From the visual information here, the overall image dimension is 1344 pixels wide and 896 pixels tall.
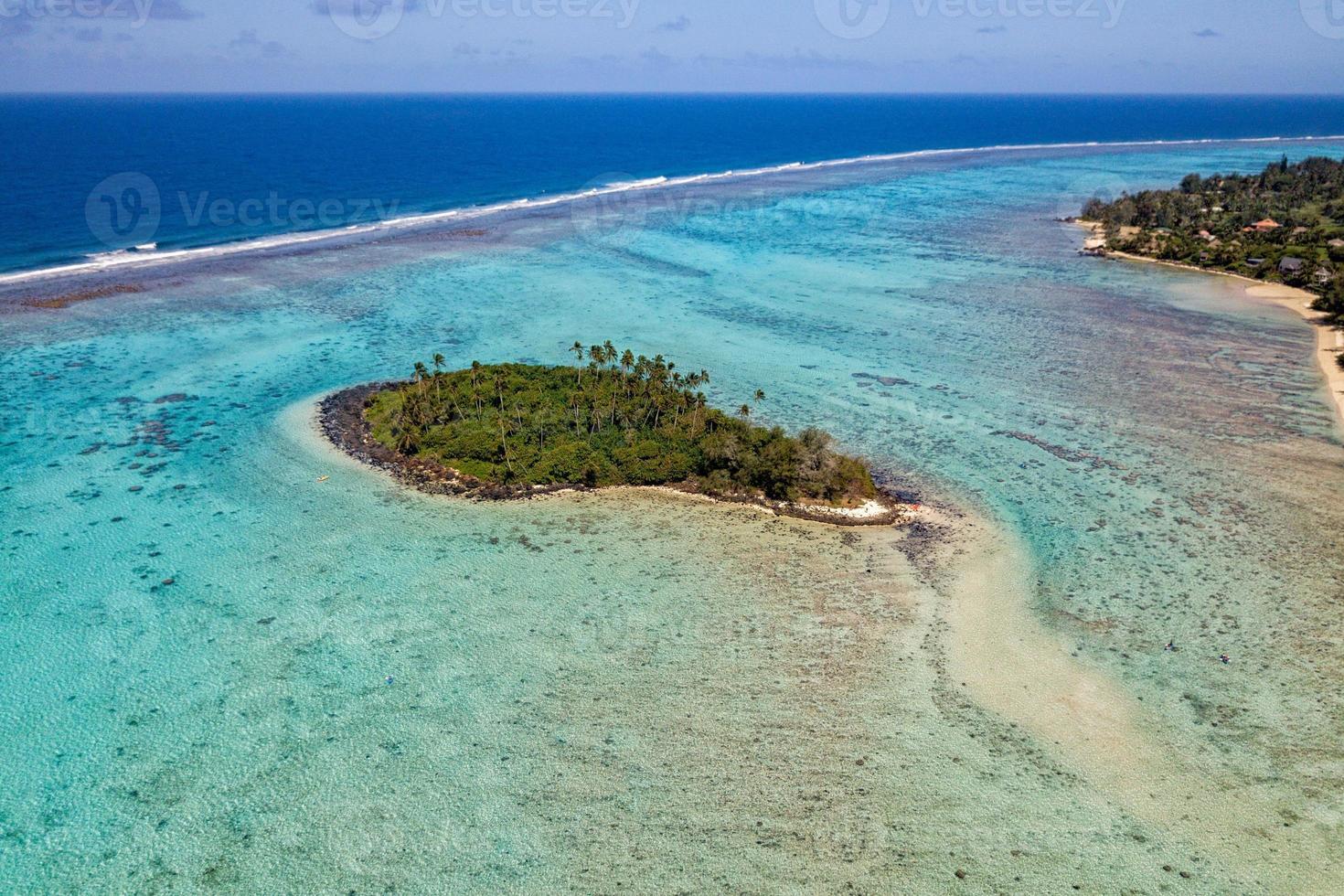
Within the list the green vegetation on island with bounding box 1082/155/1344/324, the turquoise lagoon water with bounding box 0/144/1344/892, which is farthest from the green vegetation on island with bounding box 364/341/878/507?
the green vegetation on island with bounding box 1082/155/1344/324

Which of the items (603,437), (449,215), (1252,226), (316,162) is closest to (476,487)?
(603,437)

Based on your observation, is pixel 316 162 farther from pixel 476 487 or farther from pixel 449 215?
pixel 476 487

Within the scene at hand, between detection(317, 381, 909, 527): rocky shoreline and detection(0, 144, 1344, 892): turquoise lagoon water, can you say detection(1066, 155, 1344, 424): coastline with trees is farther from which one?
detection(317, 381, 909, 527): rocky shoreline

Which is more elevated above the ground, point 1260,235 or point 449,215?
point 1260,235

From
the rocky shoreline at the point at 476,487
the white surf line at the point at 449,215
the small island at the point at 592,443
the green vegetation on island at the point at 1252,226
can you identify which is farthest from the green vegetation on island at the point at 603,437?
the green vegetation on island at the point at 1252,226

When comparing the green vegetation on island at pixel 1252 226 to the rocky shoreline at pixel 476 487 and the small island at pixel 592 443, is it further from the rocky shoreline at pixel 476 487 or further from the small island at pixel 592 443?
the small island at pixel 592 443
